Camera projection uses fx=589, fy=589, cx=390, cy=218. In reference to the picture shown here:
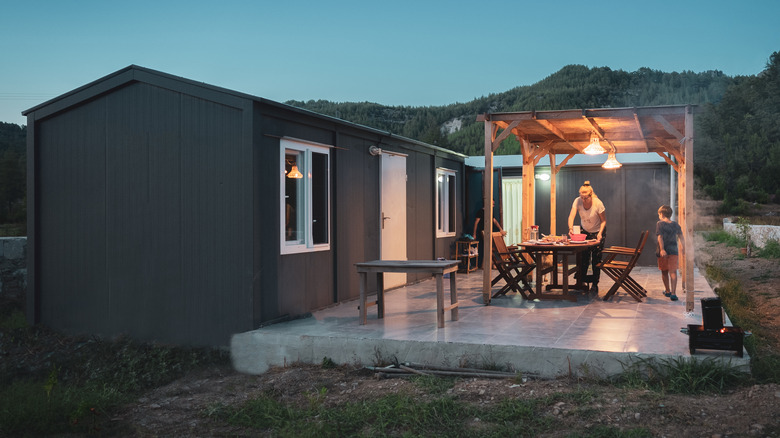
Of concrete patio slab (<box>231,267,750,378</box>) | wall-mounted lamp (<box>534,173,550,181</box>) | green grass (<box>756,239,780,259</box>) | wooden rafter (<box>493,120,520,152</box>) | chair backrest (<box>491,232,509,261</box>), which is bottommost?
concrete patio slab (<box>231,267,750,378</box>)

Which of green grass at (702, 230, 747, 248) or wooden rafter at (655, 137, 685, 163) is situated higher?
wooden rafter at (655, 137, 685, 163)

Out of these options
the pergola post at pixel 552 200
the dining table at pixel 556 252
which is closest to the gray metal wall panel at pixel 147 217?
the dining table at pixel 556 252

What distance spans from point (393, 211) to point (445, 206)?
99.4 inches

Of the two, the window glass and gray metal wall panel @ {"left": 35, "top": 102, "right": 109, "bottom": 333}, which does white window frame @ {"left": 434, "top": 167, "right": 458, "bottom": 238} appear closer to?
the window glass

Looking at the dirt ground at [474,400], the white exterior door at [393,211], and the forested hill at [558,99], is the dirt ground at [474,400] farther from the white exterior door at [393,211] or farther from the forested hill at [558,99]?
the forested hill at [558,99]

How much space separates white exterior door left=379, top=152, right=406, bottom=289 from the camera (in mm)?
8688

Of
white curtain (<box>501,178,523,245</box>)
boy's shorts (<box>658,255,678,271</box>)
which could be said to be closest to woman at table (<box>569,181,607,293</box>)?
boy's shorts (<box>658,255,678,271</box>)

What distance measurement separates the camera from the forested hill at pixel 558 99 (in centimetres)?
5188

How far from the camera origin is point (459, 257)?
11727 millimetres

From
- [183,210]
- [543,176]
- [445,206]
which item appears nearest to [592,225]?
[445,206]

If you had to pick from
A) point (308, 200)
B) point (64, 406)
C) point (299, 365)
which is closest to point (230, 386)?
point (299, 365)

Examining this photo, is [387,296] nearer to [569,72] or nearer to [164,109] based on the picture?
[164,109]

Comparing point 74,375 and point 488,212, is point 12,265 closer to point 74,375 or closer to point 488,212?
point 74,375

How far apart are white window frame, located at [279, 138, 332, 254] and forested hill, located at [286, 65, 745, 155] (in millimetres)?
41949
